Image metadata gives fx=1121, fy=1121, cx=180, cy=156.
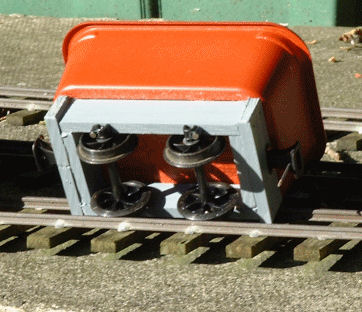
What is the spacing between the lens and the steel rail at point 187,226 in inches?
275

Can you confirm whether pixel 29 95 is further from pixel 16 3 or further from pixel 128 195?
pixel 16 3

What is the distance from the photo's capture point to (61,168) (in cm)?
762

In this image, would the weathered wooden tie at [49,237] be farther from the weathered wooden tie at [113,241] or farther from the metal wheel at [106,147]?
the metal wheel at [106,147]

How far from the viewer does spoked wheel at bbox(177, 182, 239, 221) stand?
7.29m

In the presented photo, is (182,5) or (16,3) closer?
(182,5)

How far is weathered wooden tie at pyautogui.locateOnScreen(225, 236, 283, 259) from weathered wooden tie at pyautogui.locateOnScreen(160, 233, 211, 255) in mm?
218

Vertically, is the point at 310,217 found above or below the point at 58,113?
below

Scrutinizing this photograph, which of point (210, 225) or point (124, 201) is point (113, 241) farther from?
point (210, 225)

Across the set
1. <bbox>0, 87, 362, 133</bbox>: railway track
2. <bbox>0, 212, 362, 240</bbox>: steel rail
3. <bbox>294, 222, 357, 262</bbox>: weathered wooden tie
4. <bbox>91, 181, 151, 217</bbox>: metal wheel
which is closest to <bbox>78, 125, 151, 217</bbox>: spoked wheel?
<bbox>91, 181, 151, 217</bbox>: metal wheel

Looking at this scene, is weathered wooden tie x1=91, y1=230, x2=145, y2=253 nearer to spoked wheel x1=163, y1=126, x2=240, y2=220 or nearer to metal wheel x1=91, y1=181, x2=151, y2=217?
metal wheel x1=91, y1=181, x2=151, y2=217

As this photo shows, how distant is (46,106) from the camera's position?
33.3 ft

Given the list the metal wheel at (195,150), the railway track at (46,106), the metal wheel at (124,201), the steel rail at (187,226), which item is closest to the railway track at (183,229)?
the steel rail at (187,226)

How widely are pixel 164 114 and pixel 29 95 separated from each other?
353 cm

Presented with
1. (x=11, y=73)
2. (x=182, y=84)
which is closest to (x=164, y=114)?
(x=182, y=84)
